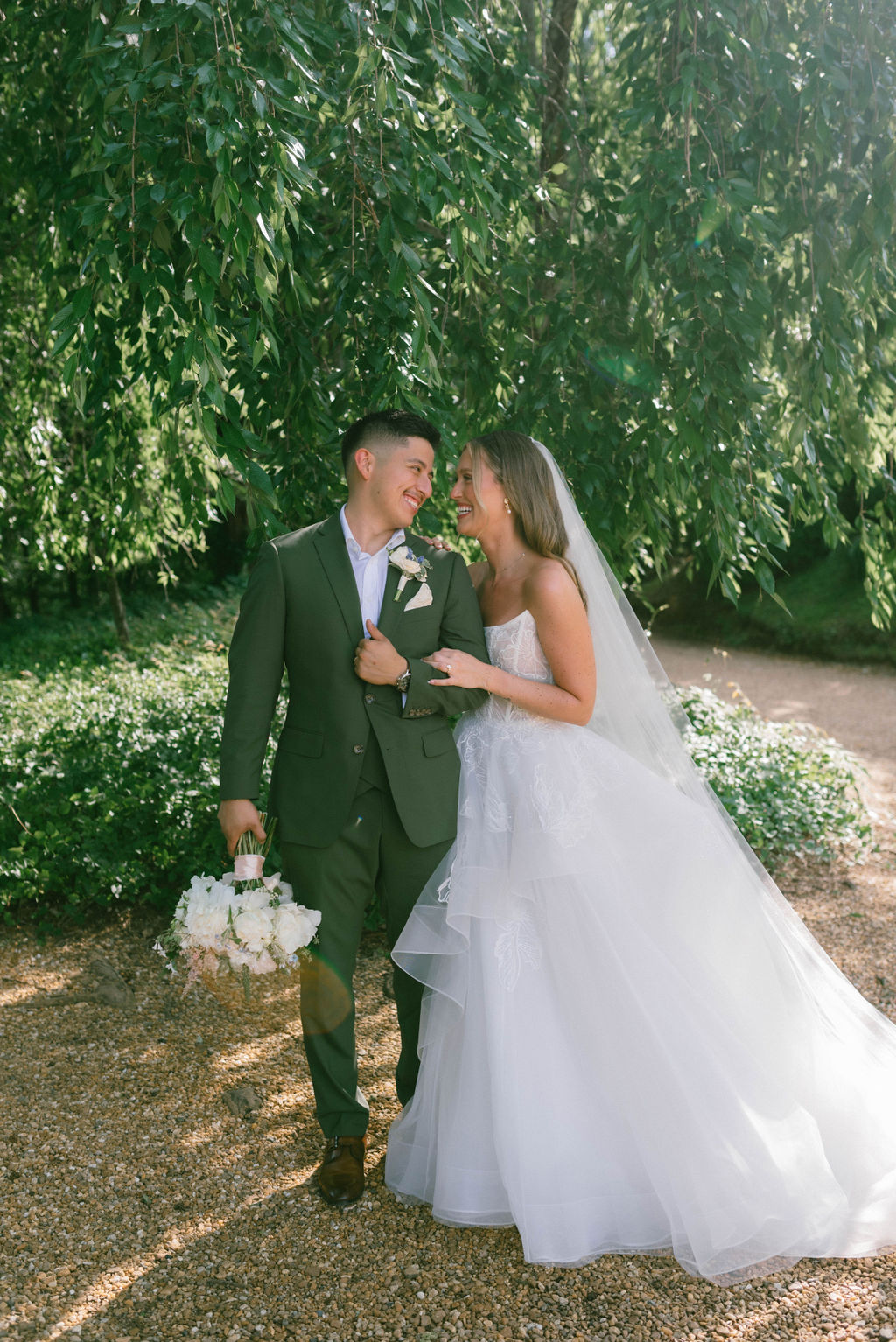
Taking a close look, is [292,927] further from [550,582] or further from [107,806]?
[107,806]

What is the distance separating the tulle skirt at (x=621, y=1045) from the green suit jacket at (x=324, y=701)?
9.4 inches

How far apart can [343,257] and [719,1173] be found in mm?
2706

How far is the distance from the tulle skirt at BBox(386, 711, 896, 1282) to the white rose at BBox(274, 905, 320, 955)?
0.28m

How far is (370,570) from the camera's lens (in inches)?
106

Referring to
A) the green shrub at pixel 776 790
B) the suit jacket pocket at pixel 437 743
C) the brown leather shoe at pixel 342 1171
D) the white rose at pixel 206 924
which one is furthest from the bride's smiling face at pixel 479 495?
the green shrub at pixel 776 790

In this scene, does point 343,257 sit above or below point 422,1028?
above

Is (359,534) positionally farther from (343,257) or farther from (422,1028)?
(422,1028)

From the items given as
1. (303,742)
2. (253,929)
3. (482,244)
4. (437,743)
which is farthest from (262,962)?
(482,244)

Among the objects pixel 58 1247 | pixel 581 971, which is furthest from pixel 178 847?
pixel 581 971

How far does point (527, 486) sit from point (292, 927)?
1.33 m

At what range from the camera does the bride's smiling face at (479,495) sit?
285 cm

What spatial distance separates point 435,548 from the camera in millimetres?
2789

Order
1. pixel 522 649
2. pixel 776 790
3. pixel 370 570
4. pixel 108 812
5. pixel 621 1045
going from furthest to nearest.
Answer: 1. pixel 776 790
2. pixel 108 812
3. pixel 522 649
4. pixel 370 570
5. pixel 621 1045

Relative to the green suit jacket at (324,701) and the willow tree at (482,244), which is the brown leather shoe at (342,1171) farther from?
the willow tree at (482,244)
